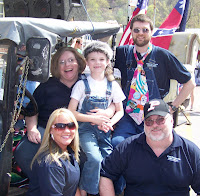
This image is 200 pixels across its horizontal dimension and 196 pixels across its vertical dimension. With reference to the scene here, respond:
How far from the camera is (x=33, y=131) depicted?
9.95 feet

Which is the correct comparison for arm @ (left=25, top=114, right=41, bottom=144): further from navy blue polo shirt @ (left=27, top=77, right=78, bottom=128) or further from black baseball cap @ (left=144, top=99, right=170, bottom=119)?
black baseball cap @ (left=144, top=99, right=170, bottom=119)

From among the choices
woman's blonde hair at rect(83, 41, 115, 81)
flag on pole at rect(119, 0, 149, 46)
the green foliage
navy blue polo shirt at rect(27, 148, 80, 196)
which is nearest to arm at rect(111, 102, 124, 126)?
woman's blonde hair at rect(83, 41, 115, 81)

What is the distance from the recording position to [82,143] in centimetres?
297

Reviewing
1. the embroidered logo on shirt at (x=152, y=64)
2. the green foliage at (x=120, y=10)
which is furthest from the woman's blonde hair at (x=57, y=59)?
the green foliage at (x=120, y=10)

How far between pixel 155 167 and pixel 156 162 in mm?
45

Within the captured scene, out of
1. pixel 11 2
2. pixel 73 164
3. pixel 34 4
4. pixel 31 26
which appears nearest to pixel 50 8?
pixel 34 4

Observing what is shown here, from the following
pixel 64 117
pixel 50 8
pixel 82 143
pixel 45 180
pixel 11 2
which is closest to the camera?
pixel 45 180

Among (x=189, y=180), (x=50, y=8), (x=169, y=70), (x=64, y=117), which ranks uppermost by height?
(x=50, y=8)

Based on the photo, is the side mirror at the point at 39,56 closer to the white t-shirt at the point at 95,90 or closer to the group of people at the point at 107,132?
the group of people at the point at 107,132

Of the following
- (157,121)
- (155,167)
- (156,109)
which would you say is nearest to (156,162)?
(155,167)

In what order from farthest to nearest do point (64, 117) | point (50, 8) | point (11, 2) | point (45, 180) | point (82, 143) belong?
point (11, 2), point (50, 8), point (82, 143), point (64, 117), point (45, 180)

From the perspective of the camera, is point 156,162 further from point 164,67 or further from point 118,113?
point 164,67

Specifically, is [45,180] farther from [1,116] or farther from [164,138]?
[164,138]

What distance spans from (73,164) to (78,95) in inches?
31.0
